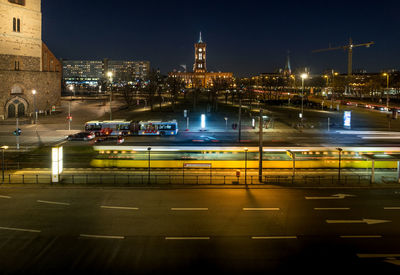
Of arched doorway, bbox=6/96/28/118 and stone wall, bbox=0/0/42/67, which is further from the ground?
stone wall, bbox=0/0/42/67

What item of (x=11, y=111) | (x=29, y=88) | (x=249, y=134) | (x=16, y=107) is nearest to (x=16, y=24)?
(x=29, y=88)

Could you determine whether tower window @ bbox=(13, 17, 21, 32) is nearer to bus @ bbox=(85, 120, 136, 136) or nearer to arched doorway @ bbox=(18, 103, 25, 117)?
arched doorway @ bbox=(18, 103, 25, 117)

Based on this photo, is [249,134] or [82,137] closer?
[82,137]

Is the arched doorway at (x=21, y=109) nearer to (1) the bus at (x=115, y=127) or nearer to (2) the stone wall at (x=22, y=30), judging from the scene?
(2) the stone wall at (x=22, y=30)

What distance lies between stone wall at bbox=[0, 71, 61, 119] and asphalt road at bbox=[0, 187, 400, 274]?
44471 millimetres

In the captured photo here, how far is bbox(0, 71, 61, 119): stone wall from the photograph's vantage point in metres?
60.4

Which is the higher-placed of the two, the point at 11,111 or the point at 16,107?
the point at 16,107

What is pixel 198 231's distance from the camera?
52.4ft

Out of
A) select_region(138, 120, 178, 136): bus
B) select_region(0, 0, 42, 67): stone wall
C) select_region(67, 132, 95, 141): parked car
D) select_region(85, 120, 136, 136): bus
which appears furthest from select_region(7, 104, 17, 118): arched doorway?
select_region(138, 120, 178, 136): bus

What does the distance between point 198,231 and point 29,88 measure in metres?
57.7

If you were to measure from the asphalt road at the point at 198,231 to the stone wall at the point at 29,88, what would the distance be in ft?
146

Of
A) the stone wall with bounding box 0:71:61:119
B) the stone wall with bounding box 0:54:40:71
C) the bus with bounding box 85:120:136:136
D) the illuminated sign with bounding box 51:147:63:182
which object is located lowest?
the illuminated sign with bounding box 51:147:63:182

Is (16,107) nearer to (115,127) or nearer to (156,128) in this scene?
(115,127)

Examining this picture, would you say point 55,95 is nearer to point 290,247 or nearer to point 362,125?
point 362,125
